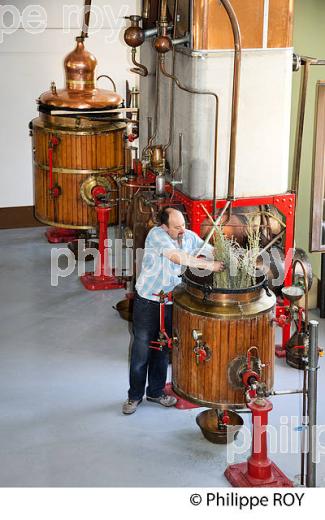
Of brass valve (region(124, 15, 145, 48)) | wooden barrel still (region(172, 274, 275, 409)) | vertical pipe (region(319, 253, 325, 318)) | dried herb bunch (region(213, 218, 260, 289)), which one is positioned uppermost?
brass valve (region(124, 15, 145, 48))

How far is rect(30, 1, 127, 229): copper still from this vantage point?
8797mm

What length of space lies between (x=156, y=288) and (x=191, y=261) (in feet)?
2.17

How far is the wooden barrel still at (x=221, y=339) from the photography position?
519 cm

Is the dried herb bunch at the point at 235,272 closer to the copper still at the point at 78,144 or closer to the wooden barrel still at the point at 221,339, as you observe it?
the wooden barrel still at the point at 221,339

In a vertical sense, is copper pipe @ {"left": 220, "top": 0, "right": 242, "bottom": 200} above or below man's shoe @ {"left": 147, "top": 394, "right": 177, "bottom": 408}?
above

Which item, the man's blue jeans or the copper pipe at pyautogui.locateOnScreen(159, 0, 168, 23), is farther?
the copper pipe at pyautogui.locateOnScreen(159, 0, 168, 23)

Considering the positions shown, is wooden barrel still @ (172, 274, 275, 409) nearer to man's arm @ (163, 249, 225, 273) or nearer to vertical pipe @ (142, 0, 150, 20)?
man's arm @ (163, 249, 225, 273)

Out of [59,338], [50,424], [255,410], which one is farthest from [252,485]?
[59,338]

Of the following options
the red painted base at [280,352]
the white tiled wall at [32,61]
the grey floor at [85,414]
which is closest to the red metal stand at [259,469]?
the grey floor at [85,414]

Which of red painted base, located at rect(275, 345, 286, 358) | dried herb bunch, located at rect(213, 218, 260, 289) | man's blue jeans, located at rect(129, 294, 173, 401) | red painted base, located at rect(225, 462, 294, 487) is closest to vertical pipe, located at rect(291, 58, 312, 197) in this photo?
red painted base, located at rect(275, 345, 286, 358)

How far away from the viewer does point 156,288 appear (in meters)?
6.17

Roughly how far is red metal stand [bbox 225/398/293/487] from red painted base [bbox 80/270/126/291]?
147 inches

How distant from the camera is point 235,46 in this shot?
6.54 metres

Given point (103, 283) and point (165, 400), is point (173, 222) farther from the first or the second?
point (103, 283)
